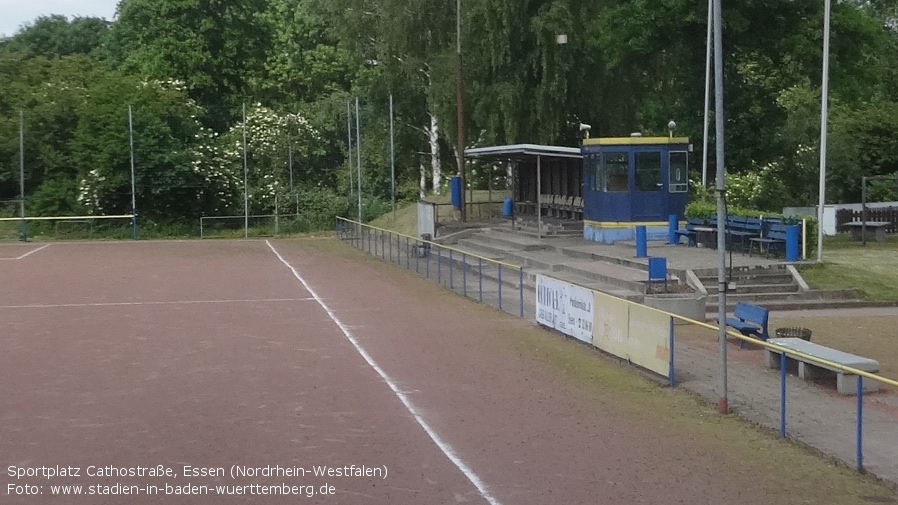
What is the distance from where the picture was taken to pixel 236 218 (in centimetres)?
4972

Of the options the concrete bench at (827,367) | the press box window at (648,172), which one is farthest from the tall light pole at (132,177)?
the concrete bench at (827,367)

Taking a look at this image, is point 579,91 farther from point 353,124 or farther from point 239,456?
point 239,456

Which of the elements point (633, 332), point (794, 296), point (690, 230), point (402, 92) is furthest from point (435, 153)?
point (633, 332)

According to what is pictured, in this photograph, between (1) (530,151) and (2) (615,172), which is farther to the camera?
(1) (530,151)

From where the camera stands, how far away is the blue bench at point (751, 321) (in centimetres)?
1612

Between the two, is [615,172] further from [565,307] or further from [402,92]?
[402,92]

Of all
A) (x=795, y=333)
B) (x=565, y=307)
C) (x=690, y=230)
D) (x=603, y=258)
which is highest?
(x=690, y=230)

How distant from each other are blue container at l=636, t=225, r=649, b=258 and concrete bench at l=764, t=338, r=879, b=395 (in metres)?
9.65

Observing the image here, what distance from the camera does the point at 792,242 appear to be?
2402 cm

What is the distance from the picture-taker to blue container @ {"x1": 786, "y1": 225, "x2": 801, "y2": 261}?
944 inches

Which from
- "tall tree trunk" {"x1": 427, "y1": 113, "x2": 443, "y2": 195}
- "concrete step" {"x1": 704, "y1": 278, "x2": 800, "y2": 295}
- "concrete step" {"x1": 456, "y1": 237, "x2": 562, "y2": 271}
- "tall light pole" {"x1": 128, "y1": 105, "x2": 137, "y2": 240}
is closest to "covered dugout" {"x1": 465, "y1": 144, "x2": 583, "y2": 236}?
"concrete step" {"x1": 456, "y1": 237, "x2": 562, "y2": 271}

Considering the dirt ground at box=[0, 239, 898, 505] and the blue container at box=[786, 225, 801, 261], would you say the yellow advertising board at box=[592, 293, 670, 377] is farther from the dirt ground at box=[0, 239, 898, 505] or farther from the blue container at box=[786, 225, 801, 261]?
the blue container at box=[786, 225, 801, 261]

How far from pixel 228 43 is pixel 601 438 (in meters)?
51.5

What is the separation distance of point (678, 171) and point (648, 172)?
815 millimetres
